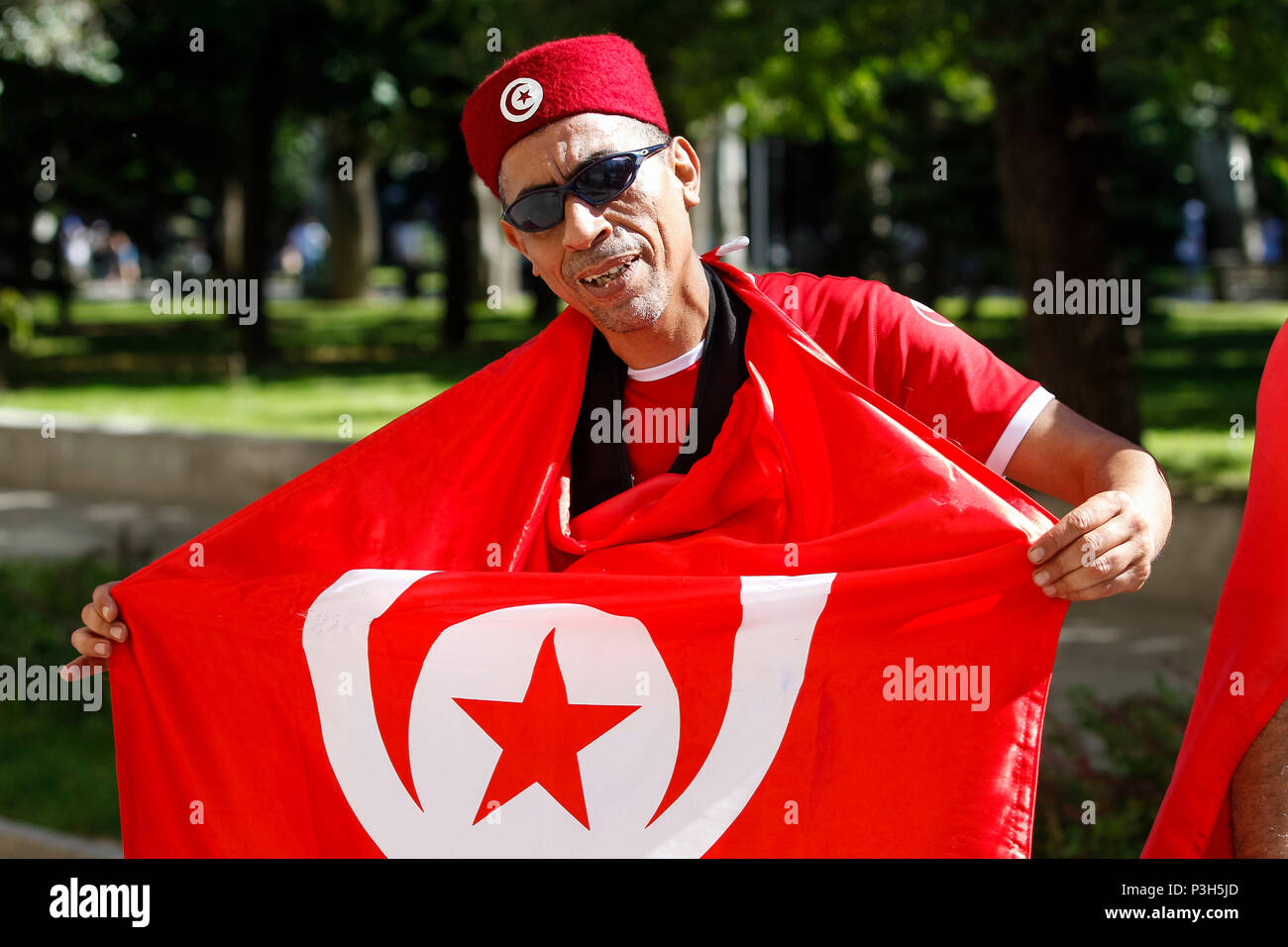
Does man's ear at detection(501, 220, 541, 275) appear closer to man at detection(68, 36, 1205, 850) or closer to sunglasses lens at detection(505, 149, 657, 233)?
man at detection(68, 36, 1205, 850)

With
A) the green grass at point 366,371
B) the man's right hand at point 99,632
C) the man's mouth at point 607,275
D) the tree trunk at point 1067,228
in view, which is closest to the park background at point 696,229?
the tree trunk at point 1067,228

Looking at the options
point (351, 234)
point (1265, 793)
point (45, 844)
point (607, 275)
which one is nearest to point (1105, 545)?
point (1265, 793)

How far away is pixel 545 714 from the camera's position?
3182mm

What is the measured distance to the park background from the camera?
27.5 feet

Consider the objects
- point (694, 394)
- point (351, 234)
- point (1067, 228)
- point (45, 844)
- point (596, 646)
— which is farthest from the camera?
point (351, 234)

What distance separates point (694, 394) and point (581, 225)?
471 mm

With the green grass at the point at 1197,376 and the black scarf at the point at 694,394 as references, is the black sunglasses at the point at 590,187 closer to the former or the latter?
the black scarf at the point at 694,394

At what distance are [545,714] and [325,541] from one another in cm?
69

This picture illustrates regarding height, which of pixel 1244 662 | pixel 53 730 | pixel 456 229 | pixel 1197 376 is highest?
pixel 456 229

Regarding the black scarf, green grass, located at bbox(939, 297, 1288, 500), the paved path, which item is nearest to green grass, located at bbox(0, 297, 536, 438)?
green grass, located at bbox(939, 297, 1288, 500)

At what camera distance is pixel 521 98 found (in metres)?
3.19

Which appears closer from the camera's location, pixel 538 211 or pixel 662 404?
pixel 538 211

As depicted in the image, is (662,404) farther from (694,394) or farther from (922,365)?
(922,365)

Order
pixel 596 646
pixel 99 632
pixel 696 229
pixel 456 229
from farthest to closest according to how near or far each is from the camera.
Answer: pixel 456 229 < pixel 696 229 < pixel 99 632 < pixel 596 646
